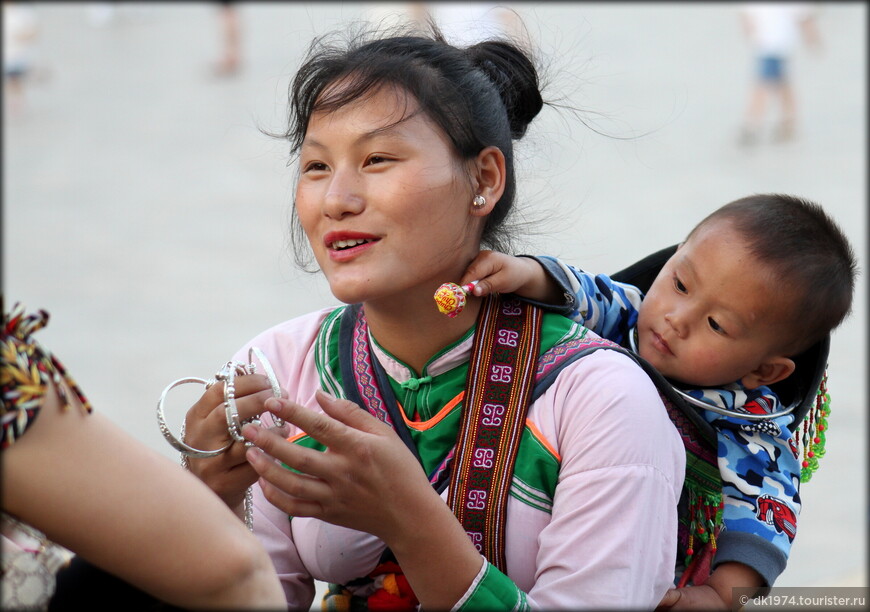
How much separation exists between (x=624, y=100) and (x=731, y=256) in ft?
30.3

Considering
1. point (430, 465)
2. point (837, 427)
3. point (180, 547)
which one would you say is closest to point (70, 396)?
point (180, 547)

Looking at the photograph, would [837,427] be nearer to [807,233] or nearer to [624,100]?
[807,233]

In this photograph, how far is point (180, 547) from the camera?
1322 millimetres

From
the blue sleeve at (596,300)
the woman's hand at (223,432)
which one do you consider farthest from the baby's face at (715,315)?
the woman's hand at (223,432)

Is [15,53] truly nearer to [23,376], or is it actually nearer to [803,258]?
[803,258]

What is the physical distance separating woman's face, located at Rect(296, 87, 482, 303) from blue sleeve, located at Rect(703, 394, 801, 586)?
679 mm

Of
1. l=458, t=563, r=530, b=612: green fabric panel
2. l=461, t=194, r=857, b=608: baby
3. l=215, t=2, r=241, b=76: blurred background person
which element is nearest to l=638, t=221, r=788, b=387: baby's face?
l=461, t=194, r=857, b=608: baby

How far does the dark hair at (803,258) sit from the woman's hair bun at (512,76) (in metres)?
0.51

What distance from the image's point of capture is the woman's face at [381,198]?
1.98 meters

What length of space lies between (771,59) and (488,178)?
8.34 m

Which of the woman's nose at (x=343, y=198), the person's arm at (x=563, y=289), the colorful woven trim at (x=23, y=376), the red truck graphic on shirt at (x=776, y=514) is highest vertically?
the woman's nose at (x=343, y=198)

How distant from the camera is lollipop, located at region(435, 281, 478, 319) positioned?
2.00 m

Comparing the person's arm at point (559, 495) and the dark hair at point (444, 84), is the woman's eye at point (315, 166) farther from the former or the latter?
the person's arm at point (559, 495)

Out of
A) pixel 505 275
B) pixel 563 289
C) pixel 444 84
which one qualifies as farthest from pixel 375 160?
pixel 563 289
